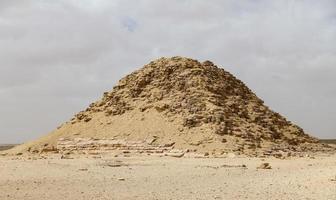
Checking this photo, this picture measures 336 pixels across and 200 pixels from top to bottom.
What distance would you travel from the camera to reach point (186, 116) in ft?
101

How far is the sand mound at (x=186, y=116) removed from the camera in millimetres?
28891

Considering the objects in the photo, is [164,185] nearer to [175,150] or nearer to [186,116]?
[175,150]

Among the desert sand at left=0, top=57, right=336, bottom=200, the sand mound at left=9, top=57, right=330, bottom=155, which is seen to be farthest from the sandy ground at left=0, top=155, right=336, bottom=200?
the sand mound at left=9, top=57, right=330, bottom=155

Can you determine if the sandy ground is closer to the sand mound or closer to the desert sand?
the desert sand

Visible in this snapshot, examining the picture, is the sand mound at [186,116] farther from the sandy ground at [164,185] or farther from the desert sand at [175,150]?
the sandy ground at [164,185]

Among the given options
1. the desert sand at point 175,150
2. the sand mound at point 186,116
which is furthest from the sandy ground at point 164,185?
the sand mound at point 186,116

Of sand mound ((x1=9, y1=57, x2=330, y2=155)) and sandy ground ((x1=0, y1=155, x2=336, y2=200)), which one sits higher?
sand mound ((x1=9, y1=57, x2=330, y2=155))

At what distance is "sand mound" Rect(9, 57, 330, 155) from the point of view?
28891 mm

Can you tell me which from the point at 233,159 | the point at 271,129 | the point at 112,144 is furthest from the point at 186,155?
the point at 271,129

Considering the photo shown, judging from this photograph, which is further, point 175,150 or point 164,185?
point 175,150

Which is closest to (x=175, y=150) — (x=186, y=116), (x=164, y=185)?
(x=186, y=116)

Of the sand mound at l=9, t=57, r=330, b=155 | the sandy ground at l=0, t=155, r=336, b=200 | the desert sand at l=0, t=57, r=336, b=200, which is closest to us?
the sandy ground at l=0, t=155, r=336, b=200

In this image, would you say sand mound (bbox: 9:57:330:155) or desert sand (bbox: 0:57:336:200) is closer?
desert sand (bbox: 0:57:336:200)

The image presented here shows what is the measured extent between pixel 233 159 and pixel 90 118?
50.5 ft
